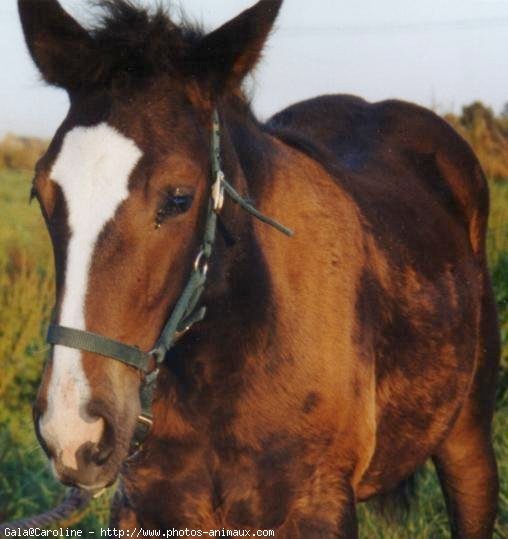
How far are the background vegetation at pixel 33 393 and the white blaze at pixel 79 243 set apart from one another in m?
0.83

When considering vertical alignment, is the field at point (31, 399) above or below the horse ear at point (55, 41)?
below

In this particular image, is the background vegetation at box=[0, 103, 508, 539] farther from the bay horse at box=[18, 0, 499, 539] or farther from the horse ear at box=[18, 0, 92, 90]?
the bay horse at box=[18, 0, 499, 539]

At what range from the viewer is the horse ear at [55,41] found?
3246 mm

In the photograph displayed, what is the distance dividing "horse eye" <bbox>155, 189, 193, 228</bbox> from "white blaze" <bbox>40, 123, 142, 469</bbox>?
0.12 m

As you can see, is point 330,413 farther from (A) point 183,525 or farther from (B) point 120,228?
(B) point 120,228

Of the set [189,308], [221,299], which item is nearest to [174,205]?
[189,308]

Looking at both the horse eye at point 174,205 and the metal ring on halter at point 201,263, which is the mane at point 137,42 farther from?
the metal ring on halter at point 201,263

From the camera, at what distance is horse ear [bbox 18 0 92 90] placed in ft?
10.6

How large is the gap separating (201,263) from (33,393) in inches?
139

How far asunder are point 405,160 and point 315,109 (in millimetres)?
461

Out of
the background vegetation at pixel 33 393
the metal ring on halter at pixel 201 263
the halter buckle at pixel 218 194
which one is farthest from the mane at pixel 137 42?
the background vegetation at pixel 33 393

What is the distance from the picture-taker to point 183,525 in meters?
3.62

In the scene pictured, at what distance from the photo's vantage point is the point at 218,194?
10.7 ft

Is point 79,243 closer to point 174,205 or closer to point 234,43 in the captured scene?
point 174,205
